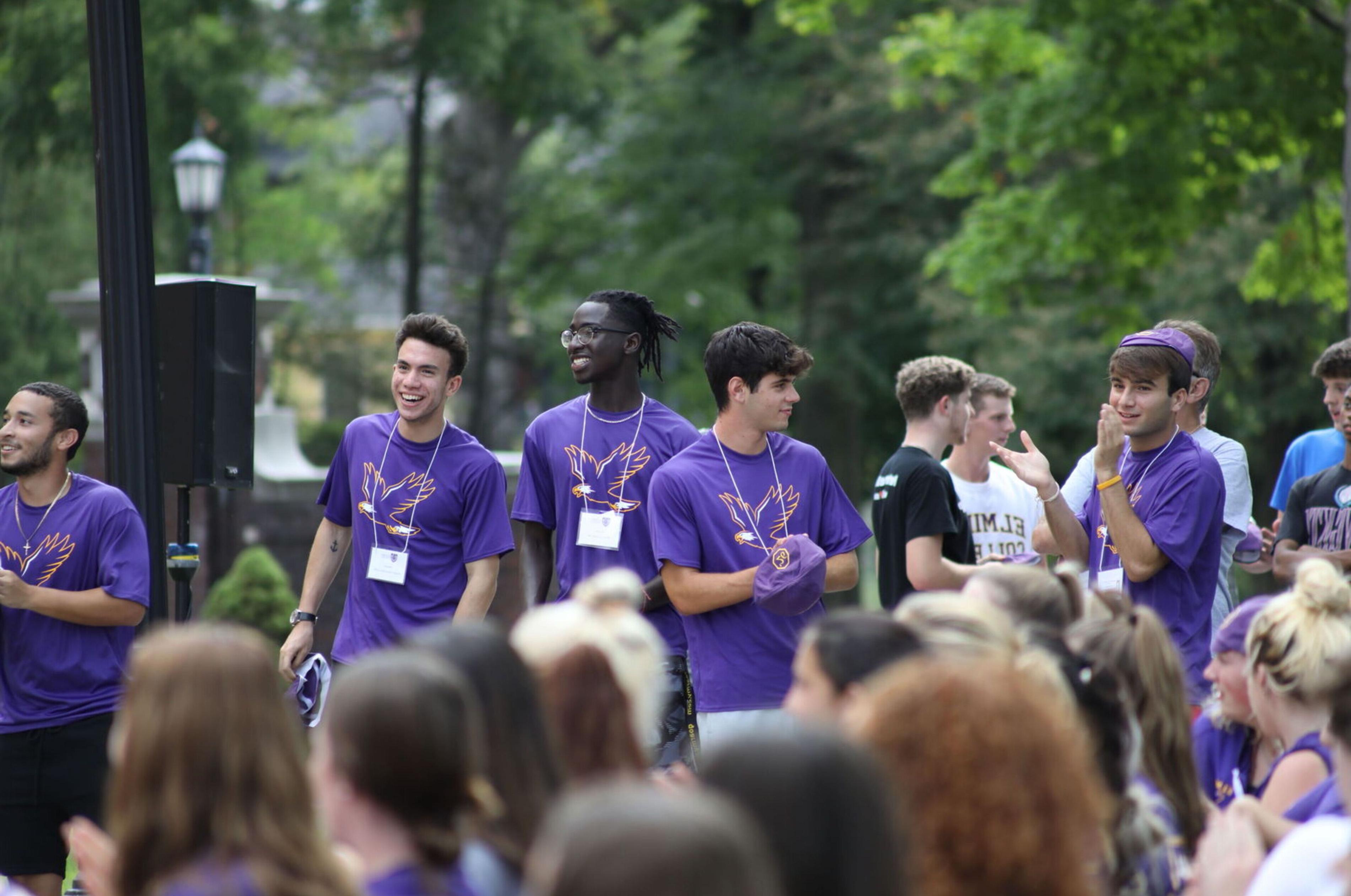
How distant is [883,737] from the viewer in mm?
2602

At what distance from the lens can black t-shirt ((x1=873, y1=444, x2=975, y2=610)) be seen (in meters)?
6.54

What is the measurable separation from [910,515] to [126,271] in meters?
3.34

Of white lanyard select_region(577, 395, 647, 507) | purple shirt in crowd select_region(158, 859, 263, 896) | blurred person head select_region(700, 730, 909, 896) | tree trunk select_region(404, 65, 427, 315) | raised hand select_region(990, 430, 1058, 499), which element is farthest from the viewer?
tree trunk select_region(404, 65, 427, 315)

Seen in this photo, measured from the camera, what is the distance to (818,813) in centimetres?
215

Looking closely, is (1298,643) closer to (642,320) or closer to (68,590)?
(642,320)

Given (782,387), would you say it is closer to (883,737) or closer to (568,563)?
(568,563)

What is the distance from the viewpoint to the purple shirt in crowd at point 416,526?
6215 mm

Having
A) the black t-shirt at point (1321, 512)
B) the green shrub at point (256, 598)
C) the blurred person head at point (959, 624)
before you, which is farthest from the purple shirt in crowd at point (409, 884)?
the green shrub at point (256, 598)

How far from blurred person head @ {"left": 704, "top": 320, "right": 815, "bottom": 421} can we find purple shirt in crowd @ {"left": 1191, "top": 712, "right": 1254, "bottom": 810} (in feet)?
7.00

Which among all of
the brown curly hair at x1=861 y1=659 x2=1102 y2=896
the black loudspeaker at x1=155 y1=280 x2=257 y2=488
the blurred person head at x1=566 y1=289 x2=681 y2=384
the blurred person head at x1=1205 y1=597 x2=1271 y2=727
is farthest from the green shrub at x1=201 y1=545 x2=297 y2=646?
the brown curly hair at x1=861 y1=659 x2=1102 y2=896

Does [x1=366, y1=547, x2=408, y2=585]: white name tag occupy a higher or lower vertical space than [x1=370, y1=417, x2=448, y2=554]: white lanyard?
lower

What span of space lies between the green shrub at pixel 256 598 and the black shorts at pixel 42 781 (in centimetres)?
805

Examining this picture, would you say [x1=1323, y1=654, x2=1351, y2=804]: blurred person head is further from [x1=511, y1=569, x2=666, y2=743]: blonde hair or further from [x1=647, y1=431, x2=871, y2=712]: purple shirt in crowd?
[x1=647, y1=431, x2=871, y2=712]: purple shirt in crowd

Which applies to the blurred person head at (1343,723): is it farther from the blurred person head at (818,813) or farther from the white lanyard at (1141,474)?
the white lanyard at (1141,474)
